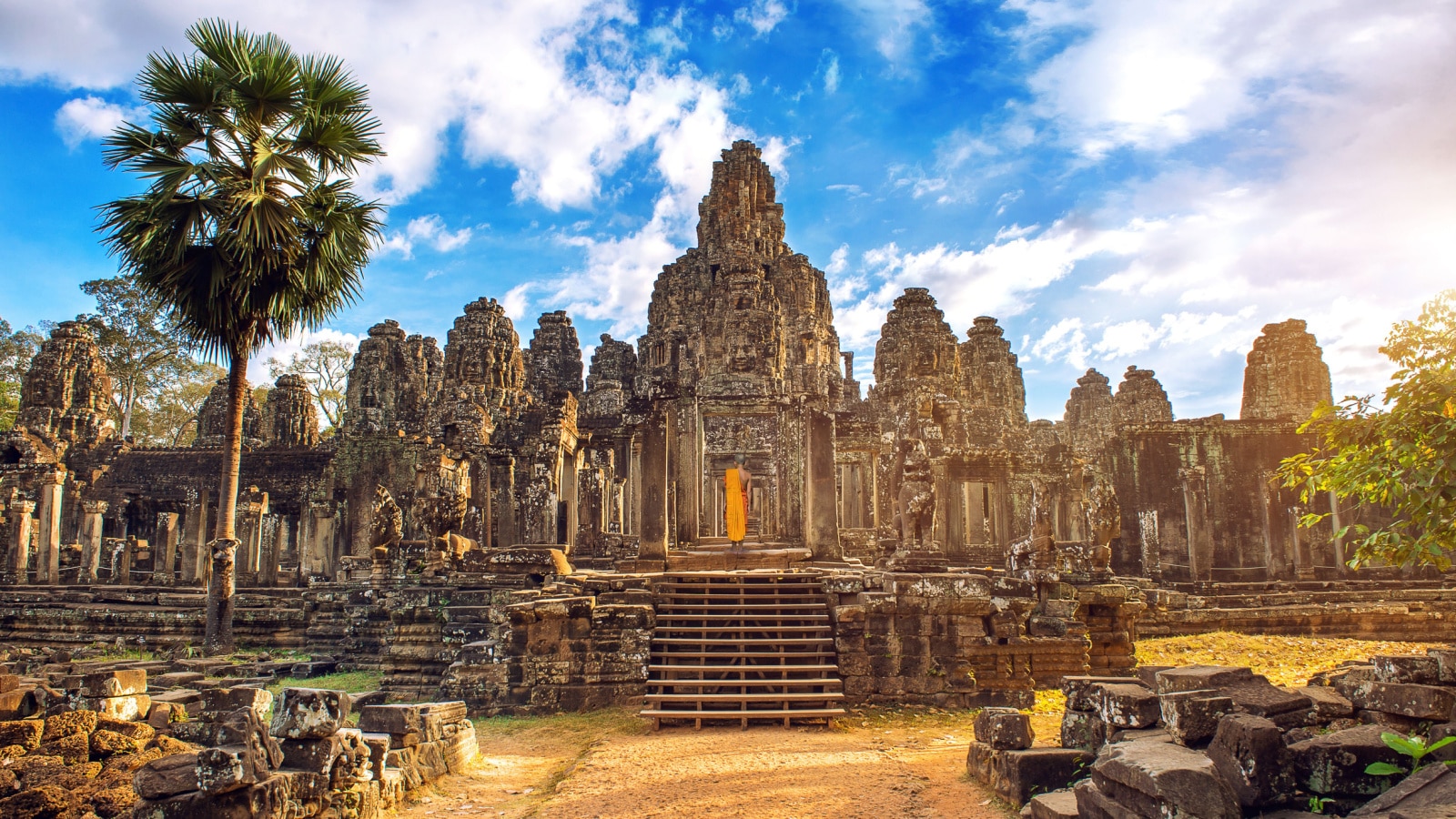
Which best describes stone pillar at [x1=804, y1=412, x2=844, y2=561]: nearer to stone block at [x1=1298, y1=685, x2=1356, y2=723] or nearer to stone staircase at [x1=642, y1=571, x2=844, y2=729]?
stone staircase at [x1=642, y1=571, x2=844, y2=729]

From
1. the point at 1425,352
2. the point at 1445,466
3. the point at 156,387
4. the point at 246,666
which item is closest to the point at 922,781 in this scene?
the point at 1445,466

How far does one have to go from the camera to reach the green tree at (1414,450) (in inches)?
193

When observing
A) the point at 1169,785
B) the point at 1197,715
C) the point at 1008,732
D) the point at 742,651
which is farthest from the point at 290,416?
the point at 1169,785

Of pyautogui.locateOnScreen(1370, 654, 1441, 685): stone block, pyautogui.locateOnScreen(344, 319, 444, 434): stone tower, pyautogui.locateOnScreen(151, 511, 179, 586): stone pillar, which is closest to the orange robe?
pyautogui.locateOnScreen(1370, 654, 1441, 685): stone block

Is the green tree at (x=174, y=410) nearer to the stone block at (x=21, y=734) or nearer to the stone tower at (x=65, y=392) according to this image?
the stone tower at (x=65, y=392)

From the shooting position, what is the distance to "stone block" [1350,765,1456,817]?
3.67 meters

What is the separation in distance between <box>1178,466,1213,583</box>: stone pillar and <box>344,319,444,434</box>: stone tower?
23215 mm

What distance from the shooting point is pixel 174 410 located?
36.0m

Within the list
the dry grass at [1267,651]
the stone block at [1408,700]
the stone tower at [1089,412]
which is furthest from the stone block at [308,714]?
the stone tower at [1089,412]

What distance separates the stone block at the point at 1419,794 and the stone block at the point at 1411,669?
1.33m

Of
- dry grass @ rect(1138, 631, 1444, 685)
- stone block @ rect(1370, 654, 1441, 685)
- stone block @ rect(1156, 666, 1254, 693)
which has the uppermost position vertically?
stone block @ rect(1370, 654, 1441, 685)

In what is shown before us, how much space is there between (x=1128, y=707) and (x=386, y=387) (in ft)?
91.1

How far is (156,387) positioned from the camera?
113 ft

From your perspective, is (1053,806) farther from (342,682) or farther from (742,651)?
(342,682)
